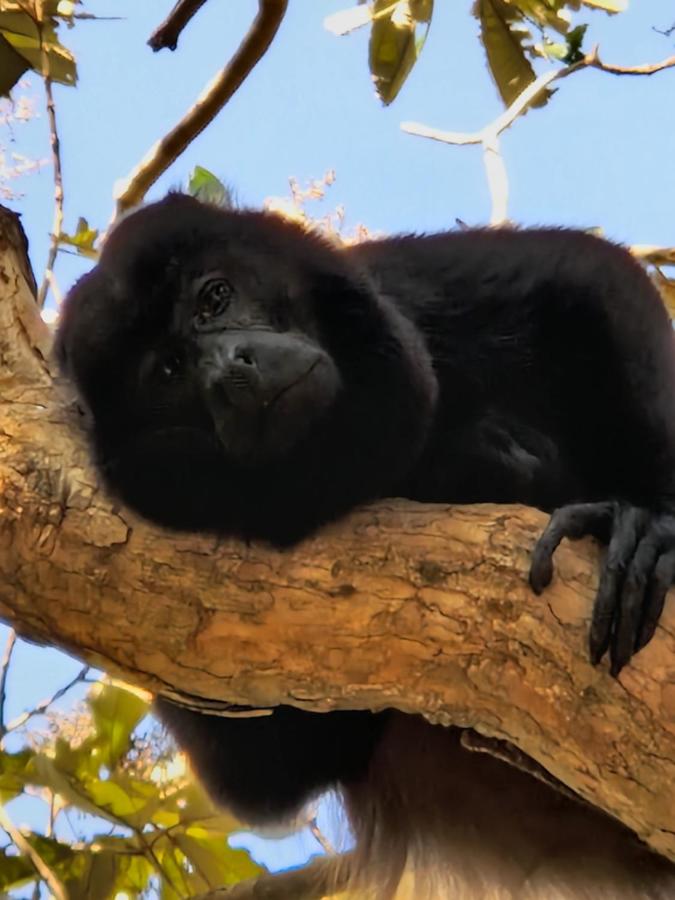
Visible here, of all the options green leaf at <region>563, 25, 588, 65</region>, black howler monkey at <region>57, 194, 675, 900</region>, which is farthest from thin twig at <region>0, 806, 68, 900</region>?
green leaf at <region>563, 25, 588, 65</region>

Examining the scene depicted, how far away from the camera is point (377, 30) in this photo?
2.35 meters

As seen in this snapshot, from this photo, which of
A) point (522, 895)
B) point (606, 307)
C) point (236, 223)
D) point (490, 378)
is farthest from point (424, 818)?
point (236, 223)

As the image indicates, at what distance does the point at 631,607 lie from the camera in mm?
1125

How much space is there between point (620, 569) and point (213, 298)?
0.58 m

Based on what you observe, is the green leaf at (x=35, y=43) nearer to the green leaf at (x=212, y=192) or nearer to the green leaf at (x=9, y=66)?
the green leaf at (x=9, y=66)

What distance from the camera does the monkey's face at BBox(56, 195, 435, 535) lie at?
50.6 inches

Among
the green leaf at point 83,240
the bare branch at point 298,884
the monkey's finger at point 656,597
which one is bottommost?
the bare branch at point 298,884

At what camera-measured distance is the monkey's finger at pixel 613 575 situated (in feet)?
3.65

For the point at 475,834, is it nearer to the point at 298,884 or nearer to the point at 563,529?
the point at 298,884

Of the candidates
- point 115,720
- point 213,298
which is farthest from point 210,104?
point 115,720

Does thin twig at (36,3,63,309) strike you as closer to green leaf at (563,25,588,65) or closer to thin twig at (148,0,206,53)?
thin twig at (148,0,206,53)

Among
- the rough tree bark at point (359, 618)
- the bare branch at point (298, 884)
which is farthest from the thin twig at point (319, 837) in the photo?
the rough tree bark at point (359, 618)

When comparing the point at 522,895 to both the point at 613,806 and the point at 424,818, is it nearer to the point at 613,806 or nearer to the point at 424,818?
the point at 424,818

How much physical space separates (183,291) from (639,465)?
1.92 ft
